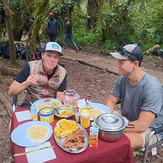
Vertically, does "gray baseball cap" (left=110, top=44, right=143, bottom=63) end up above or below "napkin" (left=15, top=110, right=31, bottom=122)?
above

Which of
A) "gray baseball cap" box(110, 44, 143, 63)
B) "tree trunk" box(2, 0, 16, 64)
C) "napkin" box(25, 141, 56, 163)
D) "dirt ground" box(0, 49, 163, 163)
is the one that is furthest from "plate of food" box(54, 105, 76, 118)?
"tree trunk" box(2, 0, 16, 64)

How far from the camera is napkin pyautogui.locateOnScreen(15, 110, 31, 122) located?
82.8 inches

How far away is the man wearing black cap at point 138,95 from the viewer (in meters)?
2.13

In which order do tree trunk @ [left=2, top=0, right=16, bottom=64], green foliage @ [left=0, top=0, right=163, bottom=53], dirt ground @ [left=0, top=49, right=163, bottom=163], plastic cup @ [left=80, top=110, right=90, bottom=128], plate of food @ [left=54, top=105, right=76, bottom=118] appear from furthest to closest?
green foliage @ [left=0, top=0, right=163, bottom=53], tree trunk @ [left=2, top=0, right=16, bottom=64], dirt ground @ [left=0, top=49, right=163, bottom=163], plate of food @ [left=54, top=105, right=76, bottom=118], plastic cup @ [left=80, top=110, right=90, bottom=128]

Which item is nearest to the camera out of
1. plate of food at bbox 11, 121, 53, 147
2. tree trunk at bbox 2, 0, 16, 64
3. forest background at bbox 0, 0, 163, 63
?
plate of food at bbox 11, 121, 53, 147

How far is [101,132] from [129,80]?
870mm

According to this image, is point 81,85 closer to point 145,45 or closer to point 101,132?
point 101,132

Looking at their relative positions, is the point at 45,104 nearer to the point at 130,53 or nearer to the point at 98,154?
the point at 98,154

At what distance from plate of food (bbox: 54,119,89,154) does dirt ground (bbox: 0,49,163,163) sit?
1.32 m

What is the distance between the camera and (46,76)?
2676mm

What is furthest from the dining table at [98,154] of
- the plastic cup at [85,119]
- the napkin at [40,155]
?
the plastic cup at [85,119]

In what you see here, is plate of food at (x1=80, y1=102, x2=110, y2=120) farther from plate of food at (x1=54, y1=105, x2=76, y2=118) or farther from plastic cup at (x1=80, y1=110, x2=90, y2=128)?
plastic cup at (x1=80, y1=110, x2=90, y2=128)

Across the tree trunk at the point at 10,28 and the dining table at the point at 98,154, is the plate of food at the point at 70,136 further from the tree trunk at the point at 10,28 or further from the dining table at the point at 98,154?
the tree trunk at the point at 10,28

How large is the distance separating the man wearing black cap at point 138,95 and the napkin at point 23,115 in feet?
3.06
